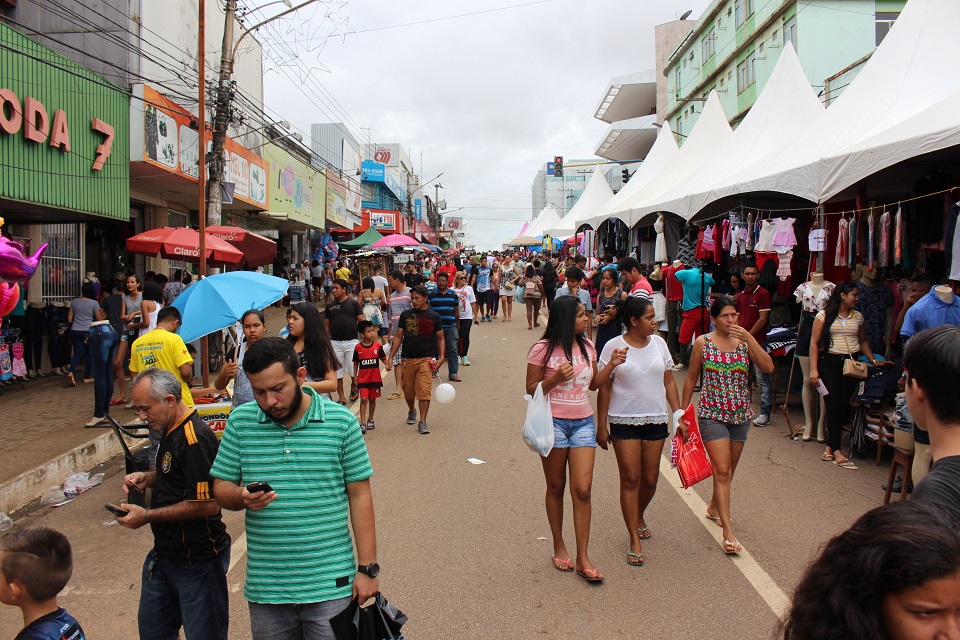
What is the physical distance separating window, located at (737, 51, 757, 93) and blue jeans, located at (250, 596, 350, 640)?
1324 inches

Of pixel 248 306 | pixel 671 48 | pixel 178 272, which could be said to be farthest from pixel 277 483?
pixel 671 48

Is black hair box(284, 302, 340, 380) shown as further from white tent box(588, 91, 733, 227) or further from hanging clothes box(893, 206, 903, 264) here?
white tent box(588, 91, 733, 227)

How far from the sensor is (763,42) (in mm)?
30609

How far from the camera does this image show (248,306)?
732 cm

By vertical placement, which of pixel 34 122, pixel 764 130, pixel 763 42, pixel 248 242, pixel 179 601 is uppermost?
pixel 763 42

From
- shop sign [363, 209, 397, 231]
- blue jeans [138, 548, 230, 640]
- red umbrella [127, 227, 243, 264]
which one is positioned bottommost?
blue jeans [138, 548, 230, 640]

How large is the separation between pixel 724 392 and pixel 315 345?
329cm

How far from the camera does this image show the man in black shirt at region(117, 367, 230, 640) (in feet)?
10.3

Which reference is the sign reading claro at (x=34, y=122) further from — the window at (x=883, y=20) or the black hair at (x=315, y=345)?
the window at (x=883, y=20)

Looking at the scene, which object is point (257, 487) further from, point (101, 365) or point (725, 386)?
point (101, 365)

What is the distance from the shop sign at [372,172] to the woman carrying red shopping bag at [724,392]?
53.7 meters

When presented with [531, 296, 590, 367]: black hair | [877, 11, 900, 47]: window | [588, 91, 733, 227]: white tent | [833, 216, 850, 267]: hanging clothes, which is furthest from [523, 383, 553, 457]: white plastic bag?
[877, 11, 900, 47]: window

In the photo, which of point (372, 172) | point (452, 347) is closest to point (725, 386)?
point (452, 347)

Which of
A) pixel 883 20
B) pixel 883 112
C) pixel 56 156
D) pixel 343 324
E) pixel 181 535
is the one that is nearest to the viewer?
pixel 181 535
